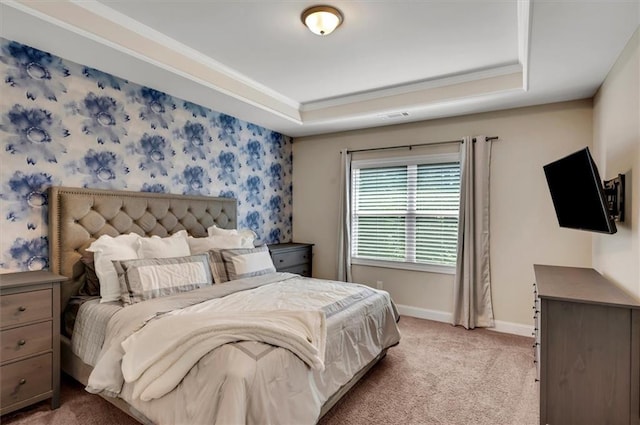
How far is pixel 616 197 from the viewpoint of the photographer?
89.6 inches

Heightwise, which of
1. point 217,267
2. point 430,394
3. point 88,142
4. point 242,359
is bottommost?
point 430,394

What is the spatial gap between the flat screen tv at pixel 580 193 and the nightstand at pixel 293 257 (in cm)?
295

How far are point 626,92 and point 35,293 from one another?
4029 millimetres

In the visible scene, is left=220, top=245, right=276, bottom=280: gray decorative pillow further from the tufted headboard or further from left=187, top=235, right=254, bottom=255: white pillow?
the tufted headboard

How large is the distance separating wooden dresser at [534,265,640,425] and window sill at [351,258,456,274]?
200cm

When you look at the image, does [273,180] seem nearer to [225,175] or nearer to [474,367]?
[225,175]

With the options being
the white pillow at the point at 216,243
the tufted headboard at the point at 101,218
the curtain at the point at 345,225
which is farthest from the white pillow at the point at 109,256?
the curtain at the point at 345,225

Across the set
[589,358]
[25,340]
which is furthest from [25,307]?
[589,358]

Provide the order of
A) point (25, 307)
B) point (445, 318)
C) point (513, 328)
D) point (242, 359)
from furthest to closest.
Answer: point (445, 318) → point (513, 328) → point (25, 307) → point (242, 359)

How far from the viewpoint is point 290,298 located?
2525 millimetres

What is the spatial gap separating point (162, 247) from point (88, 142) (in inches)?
41.6

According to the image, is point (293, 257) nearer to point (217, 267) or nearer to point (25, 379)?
point (217, 267)

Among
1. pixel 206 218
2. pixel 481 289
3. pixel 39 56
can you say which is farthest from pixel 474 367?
pixel 39 56

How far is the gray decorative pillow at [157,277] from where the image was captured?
2367 mm
